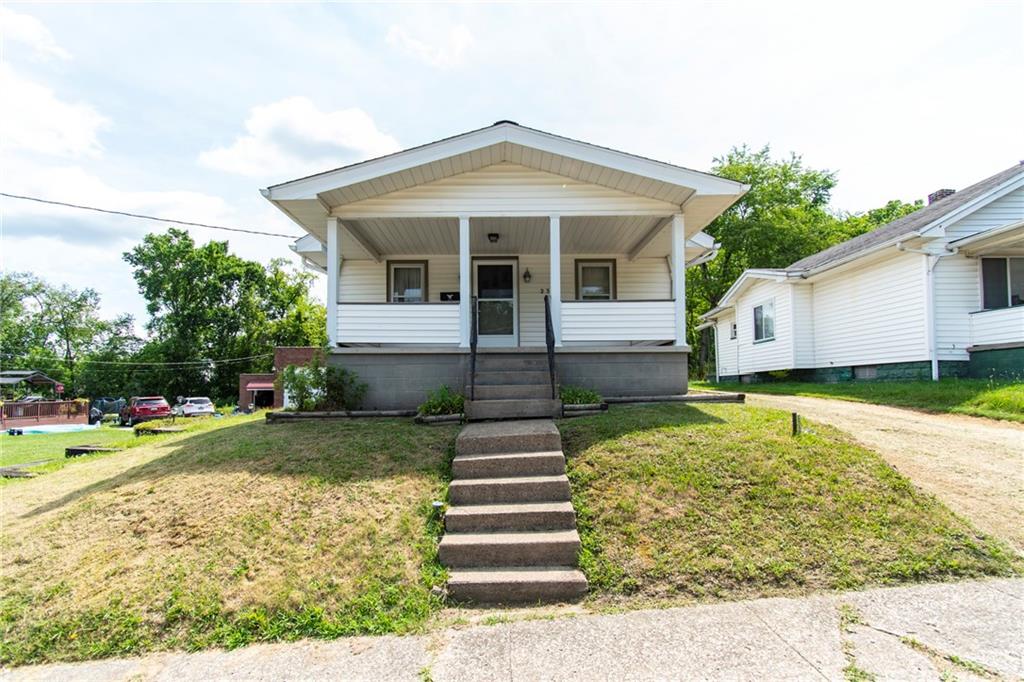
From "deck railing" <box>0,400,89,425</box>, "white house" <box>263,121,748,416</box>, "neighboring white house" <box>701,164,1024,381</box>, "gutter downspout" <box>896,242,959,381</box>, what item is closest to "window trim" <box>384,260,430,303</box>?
"white house" <box>263,121,748,416</box>

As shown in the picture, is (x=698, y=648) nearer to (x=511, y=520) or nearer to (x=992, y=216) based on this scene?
(x=511, y=520)

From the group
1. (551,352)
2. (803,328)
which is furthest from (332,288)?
(803,328)

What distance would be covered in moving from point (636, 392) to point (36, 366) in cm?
6595

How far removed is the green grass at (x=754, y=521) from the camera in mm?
3744

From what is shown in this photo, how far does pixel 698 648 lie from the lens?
3.06 metres

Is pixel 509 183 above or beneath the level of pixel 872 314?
above

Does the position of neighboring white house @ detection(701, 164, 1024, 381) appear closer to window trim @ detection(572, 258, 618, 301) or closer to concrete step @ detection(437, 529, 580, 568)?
window trim @ detection(572, 258, 618, 301)

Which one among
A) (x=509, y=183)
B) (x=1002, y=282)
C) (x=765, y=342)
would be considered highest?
(x=509, y=183)

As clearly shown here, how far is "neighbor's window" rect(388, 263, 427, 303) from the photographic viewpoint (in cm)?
1169

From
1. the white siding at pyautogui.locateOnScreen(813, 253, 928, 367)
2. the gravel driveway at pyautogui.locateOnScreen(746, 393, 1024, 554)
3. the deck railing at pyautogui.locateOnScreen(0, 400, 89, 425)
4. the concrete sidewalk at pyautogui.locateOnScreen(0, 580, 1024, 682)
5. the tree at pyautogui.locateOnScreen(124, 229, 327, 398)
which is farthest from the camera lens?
the tree at pyautogui.locateOnScreen(124, 229, 327, 398)

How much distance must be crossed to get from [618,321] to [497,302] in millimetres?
3364

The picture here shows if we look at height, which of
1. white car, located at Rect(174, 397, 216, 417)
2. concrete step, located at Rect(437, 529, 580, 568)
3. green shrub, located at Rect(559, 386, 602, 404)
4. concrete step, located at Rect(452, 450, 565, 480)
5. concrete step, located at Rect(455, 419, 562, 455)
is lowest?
white car, located at Rect(174, 397, 216, 417)

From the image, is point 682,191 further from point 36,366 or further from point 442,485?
point 36,366

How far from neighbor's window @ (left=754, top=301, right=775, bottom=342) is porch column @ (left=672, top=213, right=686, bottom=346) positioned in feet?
34.0
